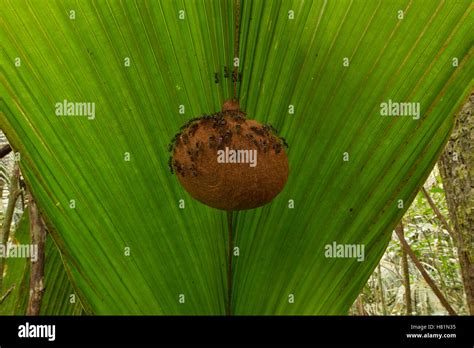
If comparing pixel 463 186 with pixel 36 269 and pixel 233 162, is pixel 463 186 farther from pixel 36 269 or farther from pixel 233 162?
pixel 36 269

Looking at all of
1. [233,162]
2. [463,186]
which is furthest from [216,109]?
[463,186]

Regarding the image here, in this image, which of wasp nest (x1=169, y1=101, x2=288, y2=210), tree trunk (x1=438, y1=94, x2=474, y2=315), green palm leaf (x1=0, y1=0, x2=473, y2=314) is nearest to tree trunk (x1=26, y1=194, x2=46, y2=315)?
green palm leaf (x1=0, y1=0, x2=473, y2=314)

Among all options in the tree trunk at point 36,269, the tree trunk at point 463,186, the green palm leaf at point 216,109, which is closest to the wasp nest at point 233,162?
the green palm leaf at point 216,109

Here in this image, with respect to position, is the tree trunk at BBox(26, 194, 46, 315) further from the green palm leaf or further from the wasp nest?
the wasp nest

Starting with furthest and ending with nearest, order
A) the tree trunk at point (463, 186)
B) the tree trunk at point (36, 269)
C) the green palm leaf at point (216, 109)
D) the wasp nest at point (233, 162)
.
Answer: the tree trunk at point (463, 186), the tree trunk at point (36, 269), the green palm leaf at point (216, 109), the wasp nest at point (233, 162)

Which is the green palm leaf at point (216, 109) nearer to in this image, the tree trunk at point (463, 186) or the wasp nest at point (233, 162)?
the wasp nest at point (233, 162)
